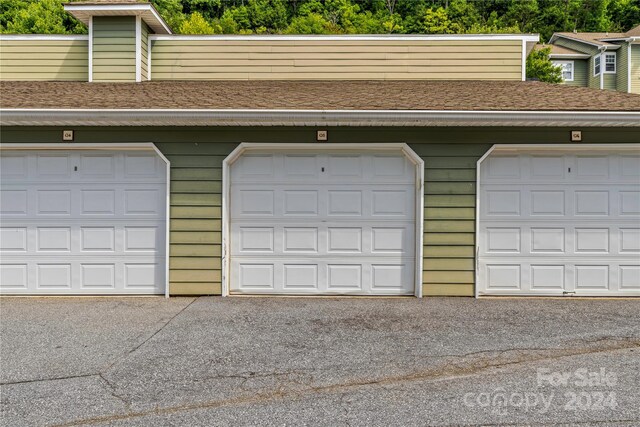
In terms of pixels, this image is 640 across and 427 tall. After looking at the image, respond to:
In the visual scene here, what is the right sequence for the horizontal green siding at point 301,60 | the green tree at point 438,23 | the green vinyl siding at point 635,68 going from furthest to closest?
the green tree at point 438,23, the green vinyl siding at point 635,68, the horizontal green siding at point 301,60

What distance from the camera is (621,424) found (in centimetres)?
294

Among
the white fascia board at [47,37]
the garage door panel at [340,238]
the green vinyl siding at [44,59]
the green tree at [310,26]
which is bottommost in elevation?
the garage door panel at [340,238]

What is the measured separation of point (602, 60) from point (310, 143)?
23.4m

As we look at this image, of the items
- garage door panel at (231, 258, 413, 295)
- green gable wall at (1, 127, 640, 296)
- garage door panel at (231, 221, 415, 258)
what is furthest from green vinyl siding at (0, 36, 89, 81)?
garage door panel at (231, 258, 413, 295)

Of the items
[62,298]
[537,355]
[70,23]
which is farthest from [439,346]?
[70,23]

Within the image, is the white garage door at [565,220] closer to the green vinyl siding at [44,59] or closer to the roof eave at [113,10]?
the roof eave at [113,10]

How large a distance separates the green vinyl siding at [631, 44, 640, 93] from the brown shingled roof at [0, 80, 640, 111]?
18.6 m

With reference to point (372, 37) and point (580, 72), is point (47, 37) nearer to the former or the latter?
point (372, 37)

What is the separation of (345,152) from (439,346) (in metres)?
3.06

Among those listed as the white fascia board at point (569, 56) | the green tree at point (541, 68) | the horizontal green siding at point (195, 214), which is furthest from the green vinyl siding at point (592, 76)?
the horizontal green siding at point (195, 214)

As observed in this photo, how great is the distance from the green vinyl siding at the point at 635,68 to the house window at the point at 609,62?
88cm

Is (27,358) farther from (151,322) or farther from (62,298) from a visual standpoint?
(62,298)

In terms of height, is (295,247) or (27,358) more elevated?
(295,247)

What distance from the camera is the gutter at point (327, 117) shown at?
19.2 ft
